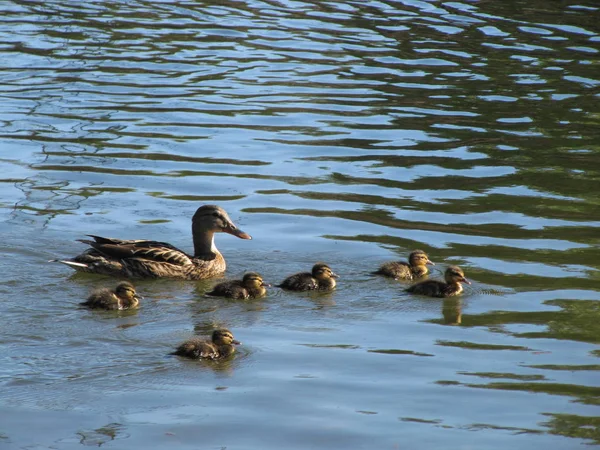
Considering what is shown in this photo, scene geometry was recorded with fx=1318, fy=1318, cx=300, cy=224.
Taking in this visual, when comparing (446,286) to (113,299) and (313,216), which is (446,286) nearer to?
(113,299)

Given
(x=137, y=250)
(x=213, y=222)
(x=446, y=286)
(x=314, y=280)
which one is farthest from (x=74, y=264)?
(x=446, y=286)

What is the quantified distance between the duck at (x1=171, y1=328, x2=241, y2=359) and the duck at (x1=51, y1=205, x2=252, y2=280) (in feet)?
7.24

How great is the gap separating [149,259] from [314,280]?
145 centimetres

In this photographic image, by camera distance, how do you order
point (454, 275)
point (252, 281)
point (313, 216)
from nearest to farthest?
point (252, 281)
point (454, 275)
point (313, 216)

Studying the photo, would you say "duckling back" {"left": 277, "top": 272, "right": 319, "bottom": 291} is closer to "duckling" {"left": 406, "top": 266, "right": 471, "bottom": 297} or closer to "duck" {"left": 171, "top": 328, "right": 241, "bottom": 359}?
"duckling" {"left": 406, "top": 266, "right": 471, "bottom": 297}

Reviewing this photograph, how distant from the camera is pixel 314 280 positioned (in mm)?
9094

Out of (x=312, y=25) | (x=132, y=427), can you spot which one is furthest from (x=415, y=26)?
(x=132, y=427)

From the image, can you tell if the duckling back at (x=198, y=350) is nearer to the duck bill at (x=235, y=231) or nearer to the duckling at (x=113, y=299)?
the duckling at (x=113, y=299)

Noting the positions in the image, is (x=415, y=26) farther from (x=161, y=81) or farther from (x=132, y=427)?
(x=132, y=427)

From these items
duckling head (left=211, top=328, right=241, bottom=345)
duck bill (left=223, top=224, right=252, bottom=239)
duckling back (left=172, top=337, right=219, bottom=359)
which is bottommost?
duck bill (left=223, top=224, right=252, bottom=239)

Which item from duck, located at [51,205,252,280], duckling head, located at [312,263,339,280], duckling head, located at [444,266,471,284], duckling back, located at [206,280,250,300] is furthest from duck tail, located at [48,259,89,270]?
duckling head, located at [444,266,471,284]

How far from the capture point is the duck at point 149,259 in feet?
31.9

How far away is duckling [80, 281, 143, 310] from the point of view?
335 inches

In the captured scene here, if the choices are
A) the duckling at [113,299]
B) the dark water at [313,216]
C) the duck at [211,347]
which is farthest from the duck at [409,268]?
the duck at [211,347]
